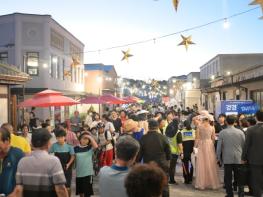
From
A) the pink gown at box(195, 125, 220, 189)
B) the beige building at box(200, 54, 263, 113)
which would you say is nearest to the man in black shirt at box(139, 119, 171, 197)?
the pink gown at box(195, 125, 220, 189)

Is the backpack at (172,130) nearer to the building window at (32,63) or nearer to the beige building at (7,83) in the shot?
the beige building at (7,83)

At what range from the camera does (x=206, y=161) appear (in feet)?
32.3

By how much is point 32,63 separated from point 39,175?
25540mm

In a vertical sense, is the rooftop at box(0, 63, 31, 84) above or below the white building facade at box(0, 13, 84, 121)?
below

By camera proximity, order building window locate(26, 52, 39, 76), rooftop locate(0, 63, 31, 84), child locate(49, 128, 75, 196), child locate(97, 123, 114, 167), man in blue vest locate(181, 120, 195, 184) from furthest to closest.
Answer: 1. building window locate(26, 52, 39, 76)
2. rooftop locate(0, 63, 31, 84)
3. child locate(97, 123, 114, 167)
4. man in blue vest locate(181, 120, 195, 184)
5. child locate(49, 128, 75, 196)

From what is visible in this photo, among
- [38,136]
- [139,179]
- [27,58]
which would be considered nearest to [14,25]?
[27,58]

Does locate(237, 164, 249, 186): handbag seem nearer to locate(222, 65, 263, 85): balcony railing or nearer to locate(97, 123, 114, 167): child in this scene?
locate(97, 123, 114, 167): child

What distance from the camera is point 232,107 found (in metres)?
14.9

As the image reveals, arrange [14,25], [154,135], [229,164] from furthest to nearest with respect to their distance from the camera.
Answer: [14,25]
[229,164]
[154,135]

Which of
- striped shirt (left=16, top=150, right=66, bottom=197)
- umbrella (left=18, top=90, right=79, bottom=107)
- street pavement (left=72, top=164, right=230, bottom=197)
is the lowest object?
street pavement (left=72, top=164, right=230, bottom=197)

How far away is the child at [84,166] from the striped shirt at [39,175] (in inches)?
143

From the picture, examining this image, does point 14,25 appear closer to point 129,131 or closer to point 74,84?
point 74,84

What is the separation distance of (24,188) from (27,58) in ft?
83.4

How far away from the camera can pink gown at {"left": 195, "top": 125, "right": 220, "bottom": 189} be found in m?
9.73
